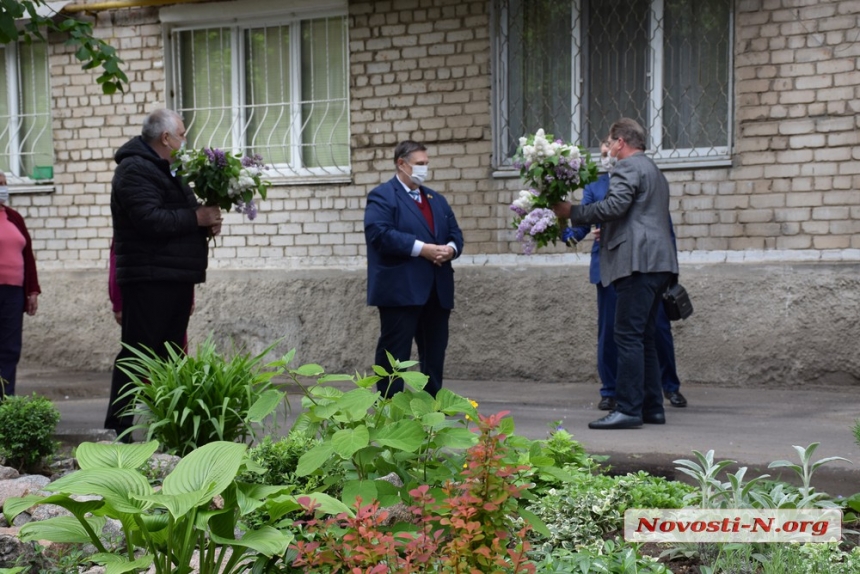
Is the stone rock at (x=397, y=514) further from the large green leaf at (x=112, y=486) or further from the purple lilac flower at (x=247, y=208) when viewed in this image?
the purple lilac flower at (x=247, y=208)

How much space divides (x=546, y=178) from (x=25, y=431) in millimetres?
3278

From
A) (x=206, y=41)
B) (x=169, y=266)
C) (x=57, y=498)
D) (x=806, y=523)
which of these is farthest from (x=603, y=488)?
(x=206, y=41)

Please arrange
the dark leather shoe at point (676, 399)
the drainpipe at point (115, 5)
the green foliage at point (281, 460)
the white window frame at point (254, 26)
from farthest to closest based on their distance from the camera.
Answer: the drainpipe at point (115, 5) < the white window frame at point (254, 26) < the dark leather shoe at point (676, 399) < the green foliage at point (281, 460)

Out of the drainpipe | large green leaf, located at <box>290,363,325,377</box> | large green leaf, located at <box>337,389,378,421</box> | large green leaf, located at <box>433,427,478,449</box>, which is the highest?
the drainpipe

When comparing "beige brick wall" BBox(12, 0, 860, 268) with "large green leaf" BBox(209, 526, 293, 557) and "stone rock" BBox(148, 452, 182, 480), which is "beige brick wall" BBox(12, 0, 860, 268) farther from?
"large green leaf" BBox(209, 526, 293, 557)

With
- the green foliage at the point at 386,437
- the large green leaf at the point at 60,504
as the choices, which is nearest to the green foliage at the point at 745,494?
the green foliage at the point at 386,437

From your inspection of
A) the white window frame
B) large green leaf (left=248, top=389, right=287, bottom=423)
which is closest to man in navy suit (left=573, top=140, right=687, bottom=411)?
the white window frame

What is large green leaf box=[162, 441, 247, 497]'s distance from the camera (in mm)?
2754

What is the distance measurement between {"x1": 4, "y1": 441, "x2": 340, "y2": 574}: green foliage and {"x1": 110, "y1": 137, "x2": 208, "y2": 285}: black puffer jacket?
2874mm

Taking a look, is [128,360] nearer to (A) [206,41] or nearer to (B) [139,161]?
(B) [139,161]

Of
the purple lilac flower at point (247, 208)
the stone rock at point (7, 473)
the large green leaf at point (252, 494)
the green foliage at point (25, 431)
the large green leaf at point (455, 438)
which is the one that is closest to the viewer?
the large green leaf at point (252, 494)

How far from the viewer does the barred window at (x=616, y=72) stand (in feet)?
27.3

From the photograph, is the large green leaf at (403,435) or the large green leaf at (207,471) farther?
the large green leaf at (403,435)

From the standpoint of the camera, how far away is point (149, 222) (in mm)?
5641
